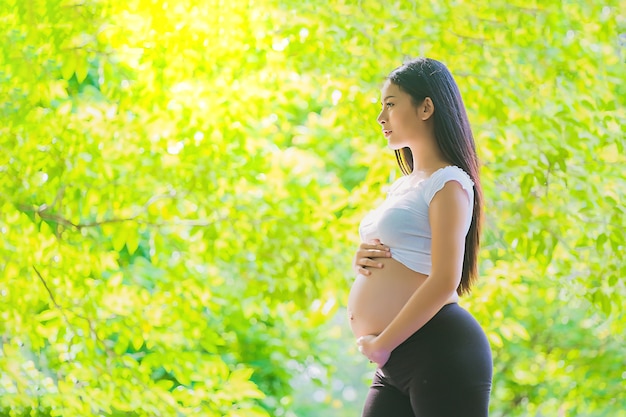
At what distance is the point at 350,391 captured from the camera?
538 cm

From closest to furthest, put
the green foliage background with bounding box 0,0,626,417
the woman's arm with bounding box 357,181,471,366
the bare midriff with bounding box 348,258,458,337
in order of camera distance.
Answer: the woman's arm with bounding box 357,181,471,366
the bare midriff with bounding box 348,258,458,337
the green foliage background with bounding box 0,0,626,417

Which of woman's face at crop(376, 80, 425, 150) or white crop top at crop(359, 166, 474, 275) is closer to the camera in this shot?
white crop top at crop(359, 166, 474, 275)

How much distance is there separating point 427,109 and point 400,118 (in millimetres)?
51

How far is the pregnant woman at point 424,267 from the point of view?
1305 mm

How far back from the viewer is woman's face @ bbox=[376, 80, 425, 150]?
145 cm

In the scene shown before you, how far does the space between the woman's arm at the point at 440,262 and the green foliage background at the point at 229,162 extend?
132 centimetres

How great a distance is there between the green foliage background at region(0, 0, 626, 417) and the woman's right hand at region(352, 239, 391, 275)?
1217 mm

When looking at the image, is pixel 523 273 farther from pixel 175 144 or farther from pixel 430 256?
pixel 430 256

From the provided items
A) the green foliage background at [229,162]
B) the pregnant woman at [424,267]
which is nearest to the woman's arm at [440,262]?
the pregnant woman at [424,267]

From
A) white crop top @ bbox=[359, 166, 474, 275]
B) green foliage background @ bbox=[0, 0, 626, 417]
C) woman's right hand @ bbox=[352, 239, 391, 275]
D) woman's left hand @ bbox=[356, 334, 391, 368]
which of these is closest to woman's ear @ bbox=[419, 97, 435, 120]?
white crop top @ bbox=[359, 166, 474, 275]

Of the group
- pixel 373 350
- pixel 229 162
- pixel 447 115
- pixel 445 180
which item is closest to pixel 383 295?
pixel 373 350

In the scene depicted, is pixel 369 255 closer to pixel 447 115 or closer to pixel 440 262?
pixel 440 262

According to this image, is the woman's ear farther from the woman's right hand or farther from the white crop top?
the woman's right hand

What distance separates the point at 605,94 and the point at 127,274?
2035 mm
